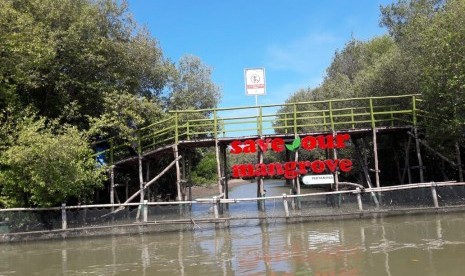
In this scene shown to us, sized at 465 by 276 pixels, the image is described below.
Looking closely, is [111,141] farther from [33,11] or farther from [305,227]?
[305,227]

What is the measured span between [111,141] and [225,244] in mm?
10430

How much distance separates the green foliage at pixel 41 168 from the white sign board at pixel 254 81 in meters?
7.63

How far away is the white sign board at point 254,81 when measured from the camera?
20.6 metres

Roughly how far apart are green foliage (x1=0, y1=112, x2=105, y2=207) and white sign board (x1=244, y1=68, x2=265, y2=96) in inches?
300

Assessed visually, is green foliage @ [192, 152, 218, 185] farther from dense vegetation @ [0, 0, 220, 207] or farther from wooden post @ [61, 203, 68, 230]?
wooden post @ [61, 203, 68, 230]

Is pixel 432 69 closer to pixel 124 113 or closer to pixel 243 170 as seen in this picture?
pixel 243 170

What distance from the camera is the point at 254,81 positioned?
20.7 meters

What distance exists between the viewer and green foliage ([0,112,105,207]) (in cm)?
1622

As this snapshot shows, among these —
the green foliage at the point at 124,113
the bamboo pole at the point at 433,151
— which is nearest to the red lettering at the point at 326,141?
the bamboo pole at the point at 433,151

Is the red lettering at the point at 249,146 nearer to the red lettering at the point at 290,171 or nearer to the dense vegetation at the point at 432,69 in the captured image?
the red lettering at the point at 290,171

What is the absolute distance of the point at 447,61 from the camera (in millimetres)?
18469

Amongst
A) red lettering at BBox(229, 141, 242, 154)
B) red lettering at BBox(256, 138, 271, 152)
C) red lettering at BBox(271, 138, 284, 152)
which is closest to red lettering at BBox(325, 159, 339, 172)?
red lettering at BBox(271, 138, 284, 152)

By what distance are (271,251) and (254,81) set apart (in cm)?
1053

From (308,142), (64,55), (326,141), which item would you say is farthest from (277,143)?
(64,55)
